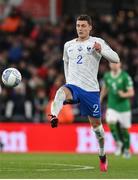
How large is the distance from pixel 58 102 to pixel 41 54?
524 inches

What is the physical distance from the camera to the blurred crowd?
24297 millimetres

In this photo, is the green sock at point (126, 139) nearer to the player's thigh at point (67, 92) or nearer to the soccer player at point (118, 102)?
the soccer player at point (118, 102)

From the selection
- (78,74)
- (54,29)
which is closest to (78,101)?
(78,74)

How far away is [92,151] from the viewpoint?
23.6 meters

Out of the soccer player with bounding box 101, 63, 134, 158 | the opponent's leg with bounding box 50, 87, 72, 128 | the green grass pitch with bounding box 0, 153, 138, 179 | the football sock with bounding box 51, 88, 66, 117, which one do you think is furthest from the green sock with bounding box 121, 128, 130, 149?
the football sock with bounding box 51, 88, 66, 117

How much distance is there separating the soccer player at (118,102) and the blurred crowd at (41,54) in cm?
278

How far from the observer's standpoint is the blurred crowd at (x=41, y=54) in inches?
957

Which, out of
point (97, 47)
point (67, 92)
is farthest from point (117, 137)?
point (97, 47)

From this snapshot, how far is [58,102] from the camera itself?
13672 millimetres

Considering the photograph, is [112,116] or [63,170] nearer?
[63,170]

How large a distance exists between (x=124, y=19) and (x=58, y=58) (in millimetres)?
3091

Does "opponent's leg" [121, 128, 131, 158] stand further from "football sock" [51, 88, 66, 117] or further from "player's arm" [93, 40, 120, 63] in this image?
"football sock" [51, 88, 66, 117]

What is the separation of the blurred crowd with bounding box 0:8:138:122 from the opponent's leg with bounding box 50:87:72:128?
9.77 m

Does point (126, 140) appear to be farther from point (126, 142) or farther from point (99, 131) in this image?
point (99, 131)
